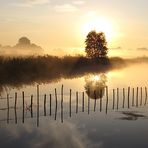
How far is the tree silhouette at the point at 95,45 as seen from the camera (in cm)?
7788

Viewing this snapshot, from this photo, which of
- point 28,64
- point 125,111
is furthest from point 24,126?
point 28,64

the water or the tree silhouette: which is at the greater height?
the tree silhouette

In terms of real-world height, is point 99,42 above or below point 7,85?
above

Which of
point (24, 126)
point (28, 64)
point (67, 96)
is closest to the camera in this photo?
point (24, 126)

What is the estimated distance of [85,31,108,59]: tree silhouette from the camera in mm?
77875

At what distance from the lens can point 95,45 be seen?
7800 cm

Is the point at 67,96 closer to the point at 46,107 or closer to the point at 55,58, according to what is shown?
the point at 46,107

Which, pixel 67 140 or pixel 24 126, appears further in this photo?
pixel 24 126

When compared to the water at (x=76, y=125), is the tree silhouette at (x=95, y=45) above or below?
above

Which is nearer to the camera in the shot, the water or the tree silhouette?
the water

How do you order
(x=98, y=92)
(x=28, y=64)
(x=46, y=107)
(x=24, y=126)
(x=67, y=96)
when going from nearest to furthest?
(x=24, y=126) → (x=46, y=107) → (x=67, y=96) → (x=98, y=92) → (x=28, y=64)

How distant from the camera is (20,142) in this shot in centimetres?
2225

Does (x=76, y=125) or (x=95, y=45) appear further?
(x=95, y=45)

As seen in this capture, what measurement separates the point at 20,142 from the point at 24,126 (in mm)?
4132
